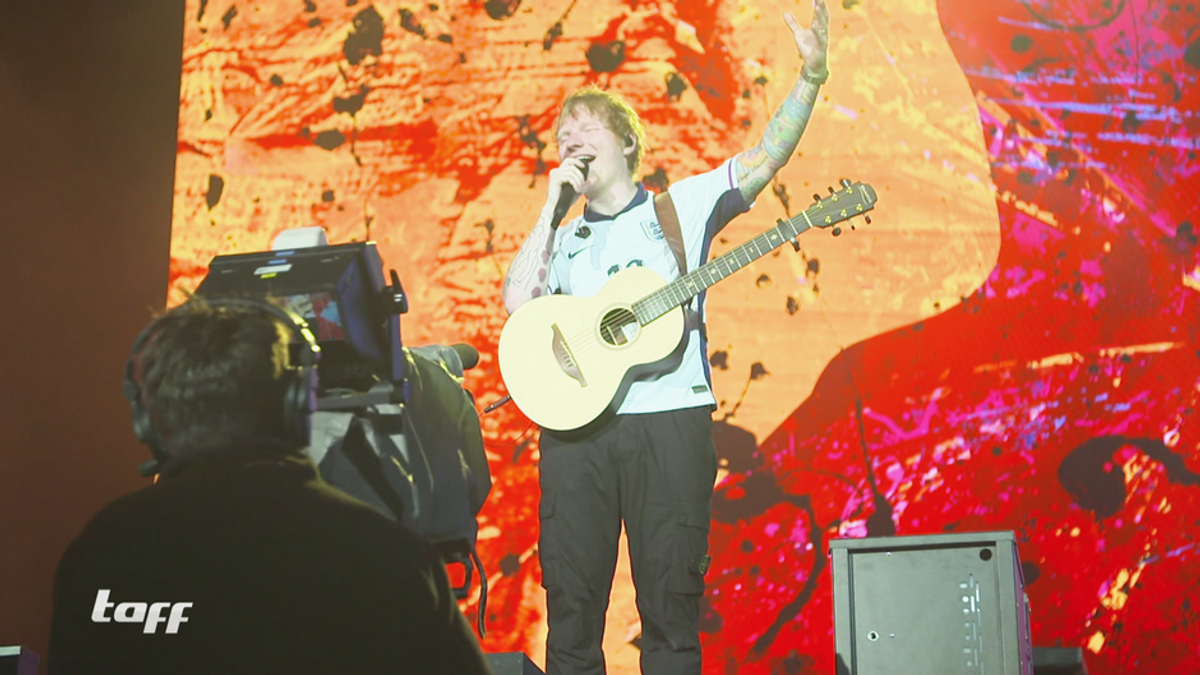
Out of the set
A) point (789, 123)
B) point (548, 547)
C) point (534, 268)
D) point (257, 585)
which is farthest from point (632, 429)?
point (257, 585)

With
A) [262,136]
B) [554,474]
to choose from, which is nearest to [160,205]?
[262,136]

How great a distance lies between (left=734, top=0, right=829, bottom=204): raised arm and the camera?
327cm

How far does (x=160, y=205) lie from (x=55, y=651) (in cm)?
322

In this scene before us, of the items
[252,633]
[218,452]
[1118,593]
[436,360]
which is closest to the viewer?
[252,633]

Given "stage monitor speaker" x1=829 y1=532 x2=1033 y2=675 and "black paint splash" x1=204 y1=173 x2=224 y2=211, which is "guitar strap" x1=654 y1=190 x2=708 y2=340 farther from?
"black paint splash" x1=204 y1=173 x2=224 y2=211

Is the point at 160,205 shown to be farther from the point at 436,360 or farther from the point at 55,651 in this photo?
the point at 55,651

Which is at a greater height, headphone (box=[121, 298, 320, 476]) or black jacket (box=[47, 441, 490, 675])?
headphone (box=[121, 298, 320, 476])

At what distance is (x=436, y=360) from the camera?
213 centimetres

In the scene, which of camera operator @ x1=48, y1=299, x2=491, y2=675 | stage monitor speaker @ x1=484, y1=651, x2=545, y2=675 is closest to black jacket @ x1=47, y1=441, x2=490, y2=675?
camera operator @ x1=48, y1=299, x2=491, y2=675

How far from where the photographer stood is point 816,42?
3.32 m

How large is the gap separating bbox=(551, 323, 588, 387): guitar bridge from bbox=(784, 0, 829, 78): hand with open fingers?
0.98 metres

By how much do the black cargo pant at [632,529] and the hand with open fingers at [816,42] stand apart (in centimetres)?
Answer: 100

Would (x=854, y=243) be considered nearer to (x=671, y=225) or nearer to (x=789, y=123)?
(x=789, y=123)

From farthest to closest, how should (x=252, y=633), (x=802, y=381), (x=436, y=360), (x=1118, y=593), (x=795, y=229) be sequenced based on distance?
(x=802, y=381) < (x=1118, y=593) < (x=795, y=229) < (x=436, y=360) < (x=252, y=633)
